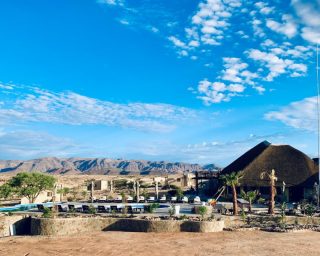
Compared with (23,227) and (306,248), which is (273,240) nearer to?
(306,248)

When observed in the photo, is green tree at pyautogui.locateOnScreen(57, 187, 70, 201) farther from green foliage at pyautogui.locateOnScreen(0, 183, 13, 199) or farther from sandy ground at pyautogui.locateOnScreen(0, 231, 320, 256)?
sandy ground at pyautogui.locateOnScreen(0, 231, 320, 256)

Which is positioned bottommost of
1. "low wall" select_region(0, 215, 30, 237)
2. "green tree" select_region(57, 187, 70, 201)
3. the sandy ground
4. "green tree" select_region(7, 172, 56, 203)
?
the sandy ground

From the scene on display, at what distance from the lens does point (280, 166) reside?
4891 centimetres

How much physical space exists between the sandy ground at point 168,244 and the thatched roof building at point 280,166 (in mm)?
16245

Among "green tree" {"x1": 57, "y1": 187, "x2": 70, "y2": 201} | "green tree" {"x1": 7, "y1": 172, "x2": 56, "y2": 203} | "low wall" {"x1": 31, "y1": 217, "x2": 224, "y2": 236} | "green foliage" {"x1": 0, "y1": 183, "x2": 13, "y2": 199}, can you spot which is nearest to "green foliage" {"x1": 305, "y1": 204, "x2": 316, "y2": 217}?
"low wall" {"x1": 31, "y1": 217, "x2": 224, "y2": 236}

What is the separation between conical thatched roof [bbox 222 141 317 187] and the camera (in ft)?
153

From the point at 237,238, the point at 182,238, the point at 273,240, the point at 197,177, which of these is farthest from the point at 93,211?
the point at 197,177

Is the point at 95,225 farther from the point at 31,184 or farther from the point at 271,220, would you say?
the point at 31,184

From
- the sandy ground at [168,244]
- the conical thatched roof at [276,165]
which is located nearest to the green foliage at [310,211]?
the sandy ground at [168,244]

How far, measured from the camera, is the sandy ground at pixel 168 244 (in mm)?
24703

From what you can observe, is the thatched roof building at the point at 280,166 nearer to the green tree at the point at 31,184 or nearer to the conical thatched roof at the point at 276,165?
the conical thatched roof at the point at 276,165

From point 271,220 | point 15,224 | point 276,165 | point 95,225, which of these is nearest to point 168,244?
point 95,225

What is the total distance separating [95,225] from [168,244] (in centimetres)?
815

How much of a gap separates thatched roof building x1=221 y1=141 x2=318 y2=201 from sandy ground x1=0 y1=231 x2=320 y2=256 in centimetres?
1625
